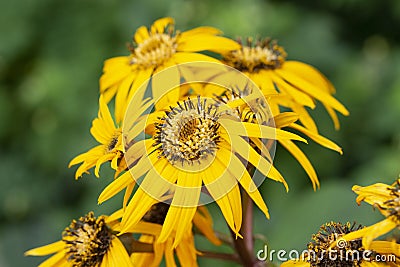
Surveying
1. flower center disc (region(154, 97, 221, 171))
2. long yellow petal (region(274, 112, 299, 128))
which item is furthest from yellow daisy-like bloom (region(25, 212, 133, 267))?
long yellow petal (region(274, 112, 299, 128))

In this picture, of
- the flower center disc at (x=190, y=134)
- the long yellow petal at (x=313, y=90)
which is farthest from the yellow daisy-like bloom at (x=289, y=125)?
the long yellow petal at (x=313, y=90)

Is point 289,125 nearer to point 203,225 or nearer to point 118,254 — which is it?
point 203,225

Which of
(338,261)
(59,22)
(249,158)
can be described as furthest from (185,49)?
(59,22)

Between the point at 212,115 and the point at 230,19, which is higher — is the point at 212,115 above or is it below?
below

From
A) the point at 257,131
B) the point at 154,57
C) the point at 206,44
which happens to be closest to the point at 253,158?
the point at 257,131

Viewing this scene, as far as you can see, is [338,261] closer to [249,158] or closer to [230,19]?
[249,158]

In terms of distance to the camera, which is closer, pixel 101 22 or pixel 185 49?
pixel 185 49
